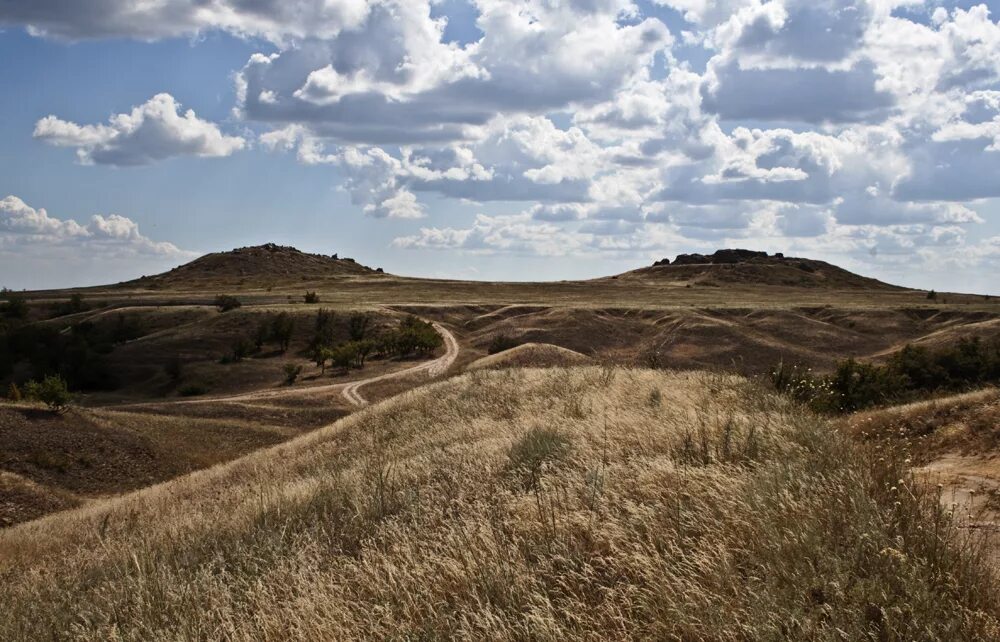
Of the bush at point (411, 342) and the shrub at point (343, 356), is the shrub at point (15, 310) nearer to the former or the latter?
the shrub at point (343, 356)

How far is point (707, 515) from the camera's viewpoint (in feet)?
20.0

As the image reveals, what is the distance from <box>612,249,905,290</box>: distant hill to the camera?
13350 cm

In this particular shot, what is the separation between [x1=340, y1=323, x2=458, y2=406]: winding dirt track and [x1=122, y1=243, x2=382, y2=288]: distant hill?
262 feet

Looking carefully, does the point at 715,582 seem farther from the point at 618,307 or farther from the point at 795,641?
the point at 618,307

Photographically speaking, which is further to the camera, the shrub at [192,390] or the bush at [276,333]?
the bush at [276,333]

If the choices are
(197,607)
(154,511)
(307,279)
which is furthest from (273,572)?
(307,279)

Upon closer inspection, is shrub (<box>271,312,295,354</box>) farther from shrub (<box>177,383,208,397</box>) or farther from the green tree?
the green tree

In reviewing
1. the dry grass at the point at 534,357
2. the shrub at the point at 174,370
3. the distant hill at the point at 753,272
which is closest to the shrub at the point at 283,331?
the shrub at the point at 174,370

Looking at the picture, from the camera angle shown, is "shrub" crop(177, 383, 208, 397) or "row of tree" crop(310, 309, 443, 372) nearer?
"shrub" crop(177, 383, 208, 397)

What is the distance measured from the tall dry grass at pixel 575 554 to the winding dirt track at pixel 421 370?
28673mm

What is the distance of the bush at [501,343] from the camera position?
57156 mm

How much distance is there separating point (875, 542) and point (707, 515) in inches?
54.0

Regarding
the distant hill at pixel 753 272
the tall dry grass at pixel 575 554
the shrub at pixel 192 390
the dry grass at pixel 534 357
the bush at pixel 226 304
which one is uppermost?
the distant hill at pixel 753 272

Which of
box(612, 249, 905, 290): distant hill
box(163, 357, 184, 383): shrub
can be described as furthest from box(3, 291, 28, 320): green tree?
box(612, 249, 905, 290): distant hill
